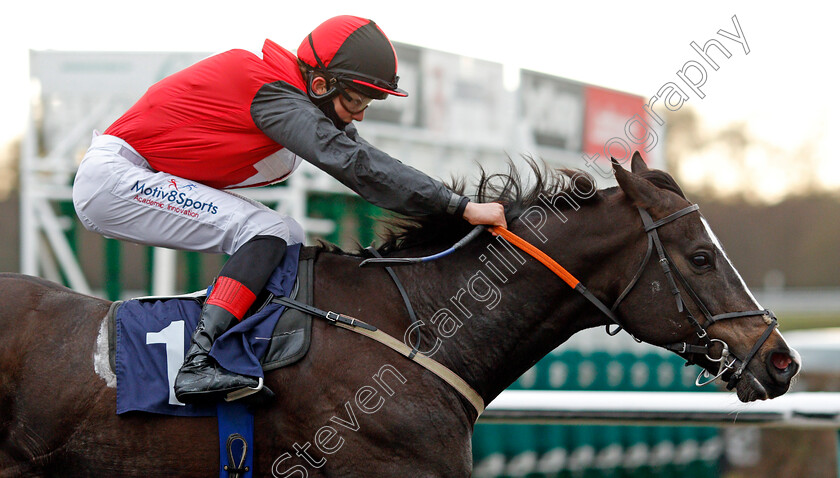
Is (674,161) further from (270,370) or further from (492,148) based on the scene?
(270,370)

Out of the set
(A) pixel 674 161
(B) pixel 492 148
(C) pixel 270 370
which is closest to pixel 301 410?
(C) pixel 270 370

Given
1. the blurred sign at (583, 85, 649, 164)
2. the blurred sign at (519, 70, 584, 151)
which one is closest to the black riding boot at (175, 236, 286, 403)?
the blurred sign at (519, 70, 584, 151)

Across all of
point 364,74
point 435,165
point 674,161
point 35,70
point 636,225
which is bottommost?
point 674,161

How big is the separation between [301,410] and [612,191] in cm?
142

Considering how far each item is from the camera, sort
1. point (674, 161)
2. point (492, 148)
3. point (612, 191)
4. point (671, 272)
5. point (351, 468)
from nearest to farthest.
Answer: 1. point (351, 468)
2. point (671, 272)
3. point (612, 191)
4. point (492, 148)
5. point (674, 161)

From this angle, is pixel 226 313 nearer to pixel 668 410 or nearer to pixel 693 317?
pixel 693 317

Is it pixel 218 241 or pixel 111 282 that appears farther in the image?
pixel 111 282

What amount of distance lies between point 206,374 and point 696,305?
1.72 m

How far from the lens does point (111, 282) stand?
7730 millimetres

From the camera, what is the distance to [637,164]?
10.7 ft

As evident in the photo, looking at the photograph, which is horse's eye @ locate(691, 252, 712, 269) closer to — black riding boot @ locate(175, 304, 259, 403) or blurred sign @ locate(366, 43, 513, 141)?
black riding boot @ locate(175, 304, 259, 403)

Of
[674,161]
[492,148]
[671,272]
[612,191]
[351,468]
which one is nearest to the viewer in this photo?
[351,468]

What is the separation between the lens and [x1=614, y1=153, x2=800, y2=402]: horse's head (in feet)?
9.34

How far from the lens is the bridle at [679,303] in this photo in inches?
113
